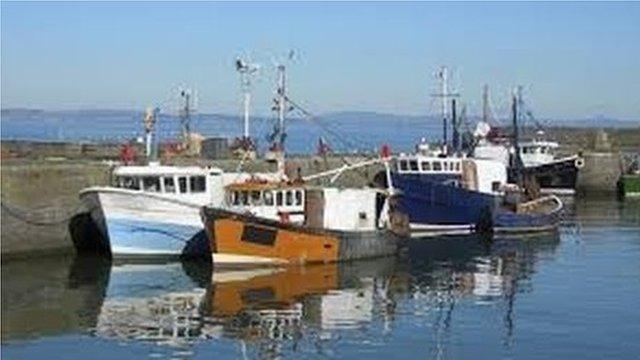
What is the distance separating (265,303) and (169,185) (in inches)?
254

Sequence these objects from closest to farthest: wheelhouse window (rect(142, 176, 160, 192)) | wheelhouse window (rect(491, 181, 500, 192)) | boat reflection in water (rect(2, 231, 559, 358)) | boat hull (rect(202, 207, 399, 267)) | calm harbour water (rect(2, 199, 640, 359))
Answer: calm harbour water (rect(2, 199, 640, 359)) → boat reflection in water (rect(2, 231, 559, 358)) → boat hull (rect(202, 207, 399, 267)) → wheelhouse window (rect(142, 176, 160, 192)) → wheelhouse window (rect(491, 181, 500, 192))

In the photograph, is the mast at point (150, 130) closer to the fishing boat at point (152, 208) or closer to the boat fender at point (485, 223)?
the fishing boat at point (152, 208)

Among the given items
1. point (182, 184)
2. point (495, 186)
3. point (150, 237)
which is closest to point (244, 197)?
point (182, 184)

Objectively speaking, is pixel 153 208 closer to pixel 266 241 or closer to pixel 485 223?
pixel 266 241

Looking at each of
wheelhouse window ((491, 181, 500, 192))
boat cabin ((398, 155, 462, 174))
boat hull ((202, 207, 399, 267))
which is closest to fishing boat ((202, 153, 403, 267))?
boat hull ((202, 207, 399, 267))

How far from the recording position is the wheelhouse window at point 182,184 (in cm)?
2933

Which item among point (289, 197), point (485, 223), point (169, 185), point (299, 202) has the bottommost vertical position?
point (485, 223)

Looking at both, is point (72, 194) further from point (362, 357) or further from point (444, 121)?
point (444, 121)

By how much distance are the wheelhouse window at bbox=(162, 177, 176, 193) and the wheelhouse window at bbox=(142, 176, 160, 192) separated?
18cm

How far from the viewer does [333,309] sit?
23547 mm

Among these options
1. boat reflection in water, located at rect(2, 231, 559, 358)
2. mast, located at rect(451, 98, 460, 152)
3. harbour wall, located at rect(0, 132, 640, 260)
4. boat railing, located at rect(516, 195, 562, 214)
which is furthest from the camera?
mast, located at rect(451, 98, 460, 152)

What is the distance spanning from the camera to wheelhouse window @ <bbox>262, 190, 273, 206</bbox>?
2939 cm

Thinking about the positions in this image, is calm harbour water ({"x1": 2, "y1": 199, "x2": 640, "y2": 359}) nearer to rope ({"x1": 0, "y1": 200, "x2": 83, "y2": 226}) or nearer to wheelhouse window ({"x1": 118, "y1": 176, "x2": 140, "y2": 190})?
rope ({"x1": 0, "y1": 200, "x2": 83, "y2": 226})

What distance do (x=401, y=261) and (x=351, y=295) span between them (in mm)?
6597
